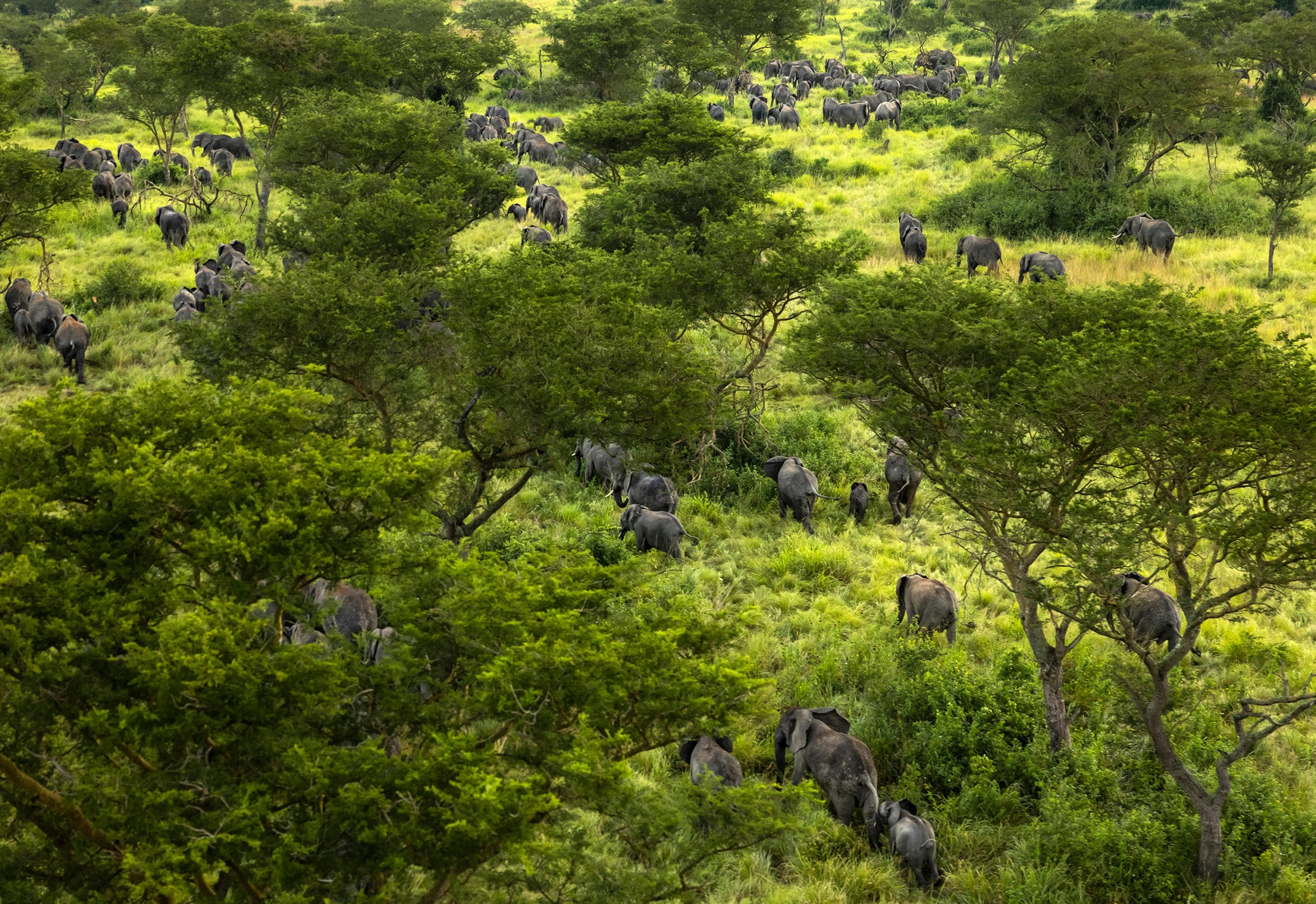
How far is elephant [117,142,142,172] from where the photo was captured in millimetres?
32531

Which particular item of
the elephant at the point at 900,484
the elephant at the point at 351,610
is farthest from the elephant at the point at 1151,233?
the elephant at the point at 351,610

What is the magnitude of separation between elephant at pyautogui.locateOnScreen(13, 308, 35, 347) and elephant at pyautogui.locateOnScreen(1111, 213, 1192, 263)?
24.7 m

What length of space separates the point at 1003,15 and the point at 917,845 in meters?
42.9

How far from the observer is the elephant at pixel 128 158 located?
32531mm

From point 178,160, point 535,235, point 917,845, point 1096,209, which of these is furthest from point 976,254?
point 178,160

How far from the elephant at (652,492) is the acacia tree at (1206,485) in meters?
6.88

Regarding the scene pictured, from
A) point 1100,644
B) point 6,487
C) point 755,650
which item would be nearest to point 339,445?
point 6,487

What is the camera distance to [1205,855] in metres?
7.68

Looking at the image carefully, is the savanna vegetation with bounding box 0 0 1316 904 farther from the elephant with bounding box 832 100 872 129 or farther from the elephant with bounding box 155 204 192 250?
the elephant with bounding box 832 100 872 129

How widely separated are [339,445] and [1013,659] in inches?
294

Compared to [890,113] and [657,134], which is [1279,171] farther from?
[890,113]

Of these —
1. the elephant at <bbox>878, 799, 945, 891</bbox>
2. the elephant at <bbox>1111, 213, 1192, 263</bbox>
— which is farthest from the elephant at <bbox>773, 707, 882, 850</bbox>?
the elephant at <bbox>1111, 213, 1192, 263</bbox>

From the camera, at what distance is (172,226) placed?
2603cm

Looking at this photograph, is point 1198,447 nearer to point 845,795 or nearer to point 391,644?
point 845,795
